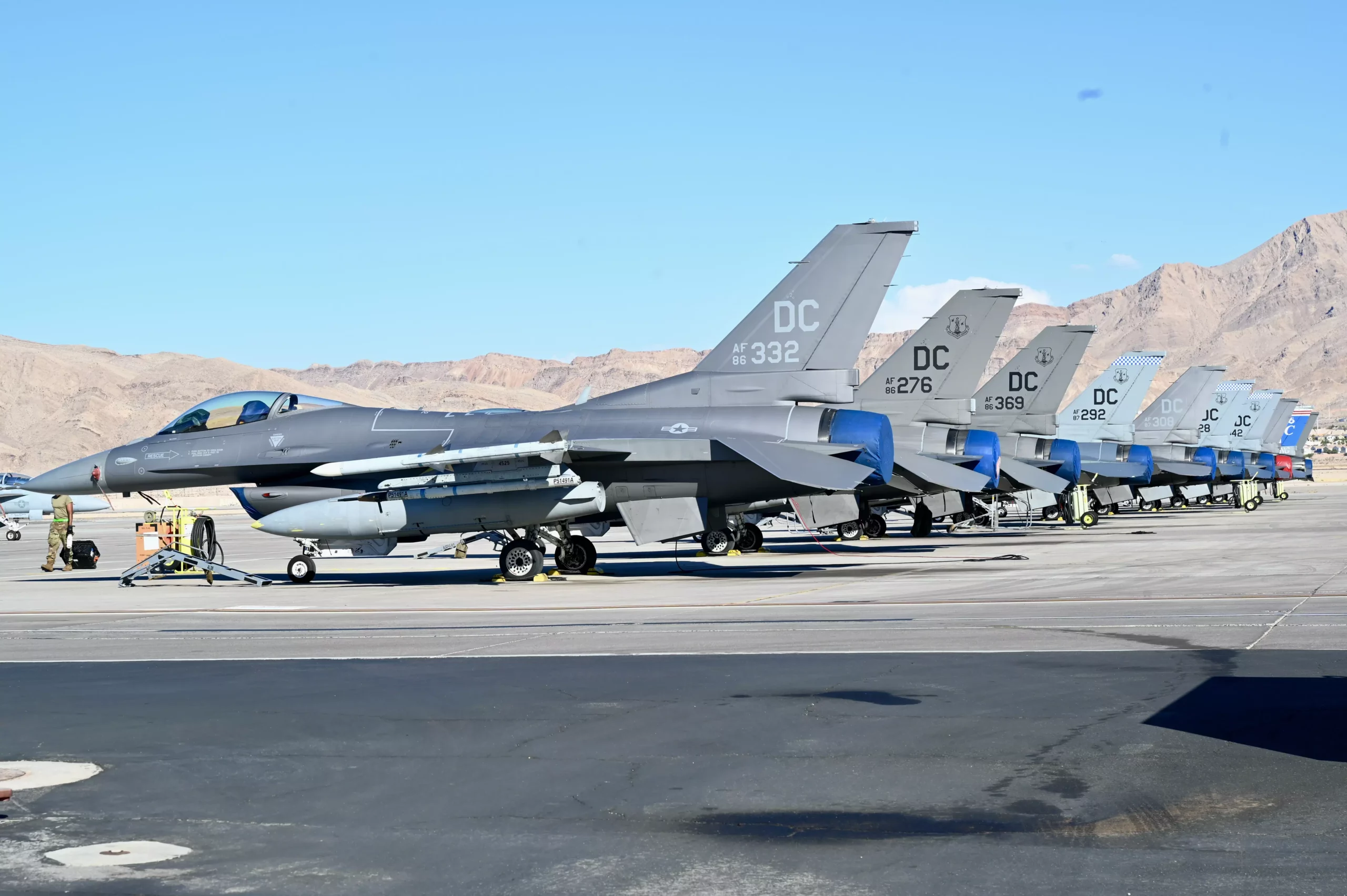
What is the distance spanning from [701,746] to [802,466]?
1316 centimetres

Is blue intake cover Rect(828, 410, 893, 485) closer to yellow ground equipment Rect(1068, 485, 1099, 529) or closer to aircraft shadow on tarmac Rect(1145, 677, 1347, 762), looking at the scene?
aircraft shadow on tarmac Rect(1145, 677, 1347, 762)

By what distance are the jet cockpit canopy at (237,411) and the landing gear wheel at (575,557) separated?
206 inches

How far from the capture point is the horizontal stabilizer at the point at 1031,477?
35688 mm

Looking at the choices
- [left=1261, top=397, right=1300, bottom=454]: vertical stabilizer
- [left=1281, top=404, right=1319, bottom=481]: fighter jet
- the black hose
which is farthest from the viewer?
[left=1281, top=404, right=1319, bottom=481]: fighter jet

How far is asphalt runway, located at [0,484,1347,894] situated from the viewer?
19.9 ft

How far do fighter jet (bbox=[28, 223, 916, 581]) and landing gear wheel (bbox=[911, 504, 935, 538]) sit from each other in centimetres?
1609

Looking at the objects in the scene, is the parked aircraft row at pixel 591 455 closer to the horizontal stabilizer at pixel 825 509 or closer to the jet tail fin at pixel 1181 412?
the horizontal stabilizer at pixel 825 509

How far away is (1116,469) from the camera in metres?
47.2

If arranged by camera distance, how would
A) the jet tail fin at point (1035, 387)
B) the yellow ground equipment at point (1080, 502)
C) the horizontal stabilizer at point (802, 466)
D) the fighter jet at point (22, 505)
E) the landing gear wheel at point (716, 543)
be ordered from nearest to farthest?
the horizontal stabilizer at point (802, 466) < the landing gear wheel at point (716, 543) < the jet tail fin at point (1035, 387) < the yellow ground equipment at point (1080, 502) < the fighter jet at point (22, 505)

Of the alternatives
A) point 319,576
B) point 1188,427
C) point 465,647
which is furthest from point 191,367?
point 465,647

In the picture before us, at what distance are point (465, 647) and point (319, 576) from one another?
46.5 ft

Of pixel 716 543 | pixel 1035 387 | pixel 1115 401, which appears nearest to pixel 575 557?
pixel 716 543

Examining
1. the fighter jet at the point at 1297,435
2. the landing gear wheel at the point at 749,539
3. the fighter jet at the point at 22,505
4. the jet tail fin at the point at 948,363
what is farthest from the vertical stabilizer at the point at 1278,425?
the fighter jet at the point at 22,505

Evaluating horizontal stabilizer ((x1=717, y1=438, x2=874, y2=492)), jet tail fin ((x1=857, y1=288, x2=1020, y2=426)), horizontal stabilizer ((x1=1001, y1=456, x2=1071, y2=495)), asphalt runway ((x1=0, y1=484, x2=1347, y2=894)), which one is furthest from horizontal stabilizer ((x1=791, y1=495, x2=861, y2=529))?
horizontal stabilizer ((x1=1001, y1=456, x2=1071, y2=495))
